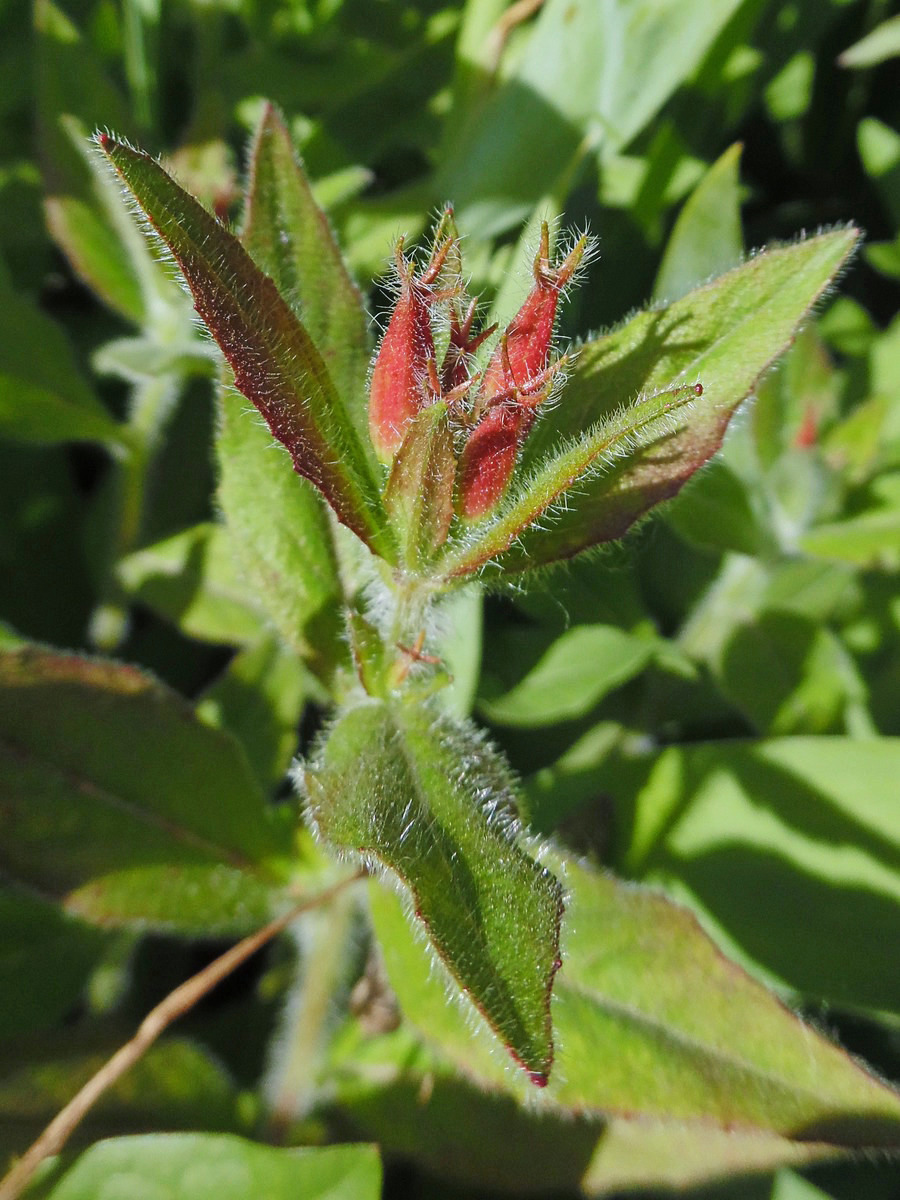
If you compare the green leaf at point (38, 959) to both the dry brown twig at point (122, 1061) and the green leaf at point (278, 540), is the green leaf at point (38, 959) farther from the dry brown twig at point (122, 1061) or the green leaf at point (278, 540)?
the green leaf at point (278, 540)

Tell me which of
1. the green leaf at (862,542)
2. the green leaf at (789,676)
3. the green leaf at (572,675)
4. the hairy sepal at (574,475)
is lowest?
the green leaf at (789,676)

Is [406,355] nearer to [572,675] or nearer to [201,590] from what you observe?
[572,675]


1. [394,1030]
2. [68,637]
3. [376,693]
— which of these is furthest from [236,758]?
[68,637]

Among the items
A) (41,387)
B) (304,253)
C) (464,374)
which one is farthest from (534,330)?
(41,387)

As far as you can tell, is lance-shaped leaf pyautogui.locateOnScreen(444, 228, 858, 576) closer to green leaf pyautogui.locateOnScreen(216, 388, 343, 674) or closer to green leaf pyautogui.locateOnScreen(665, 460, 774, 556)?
green leaf pyautogui.locateOnScreen(216, 388, 343, 674)

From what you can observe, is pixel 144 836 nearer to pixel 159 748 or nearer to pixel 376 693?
pixel 159 748

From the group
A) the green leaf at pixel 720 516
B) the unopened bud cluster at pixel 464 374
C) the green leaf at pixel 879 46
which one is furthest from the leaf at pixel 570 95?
the unopened bud cluster at pixel 464 374

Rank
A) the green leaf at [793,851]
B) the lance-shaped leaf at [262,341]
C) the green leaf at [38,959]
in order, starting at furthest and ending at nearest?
the green leaf at [38,959] → the green leaf at [793,851] → the lance-shaped leaf at [262,341]
